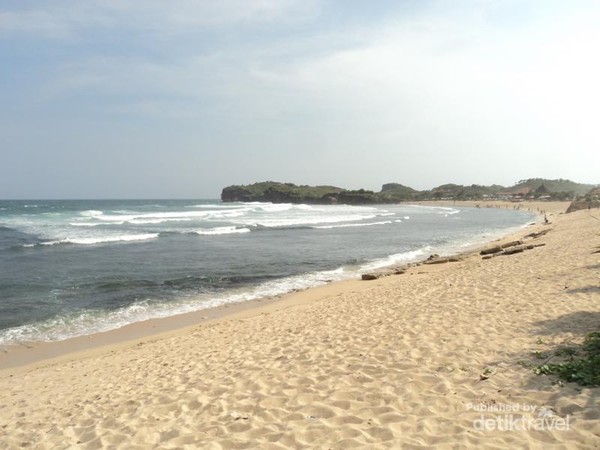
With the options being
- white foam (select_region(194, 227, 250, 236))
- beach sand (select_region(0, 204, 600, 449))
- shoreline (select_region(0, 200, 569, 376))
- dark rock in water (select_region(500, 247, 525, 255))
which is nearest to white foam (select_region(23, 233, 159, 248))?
white foam (select_region(194, 227, 250, 236))

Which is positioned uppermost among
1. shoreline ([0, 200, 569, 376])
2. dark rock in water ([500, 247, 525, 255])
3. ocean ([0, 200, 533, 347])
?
dark rock in water ([500, 247, 525, 255])

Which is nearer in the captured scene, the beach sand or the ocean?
the beach sand

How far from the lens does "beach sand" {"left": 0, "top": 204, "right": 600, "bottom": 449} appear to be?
14.1ft

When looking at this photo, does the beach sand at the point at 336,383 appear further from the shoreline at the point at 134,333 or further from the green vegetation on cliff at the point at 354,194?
the green vegetation on cliff at the point at 354,194

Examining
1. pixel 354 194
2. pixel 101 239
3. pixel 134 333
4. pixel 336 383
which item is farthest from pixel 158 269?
pixel 354 194

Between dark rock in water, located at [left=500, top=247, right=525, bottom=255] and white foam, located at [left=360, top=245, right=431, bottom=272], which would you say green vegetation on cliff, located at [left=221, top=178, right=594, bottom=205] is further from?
dark rock in water, located at [left=500, top=247, right=525, bottom=255]

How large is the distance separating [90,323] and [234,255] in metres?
11.8

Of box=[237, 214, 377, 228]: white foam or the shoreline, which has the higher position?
box=[237, 214, 377, 228]: white foam

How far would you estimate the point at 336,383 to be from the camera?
5.51m

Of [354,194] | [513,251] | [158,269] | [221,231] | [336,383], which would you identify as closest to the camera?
[336,383]

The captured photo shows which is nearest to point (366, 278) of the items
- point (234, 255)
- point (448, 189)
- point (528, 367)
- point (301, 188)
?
point (234, 255)

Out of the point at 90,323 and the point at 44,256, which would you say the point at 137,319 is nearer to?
the point at 90,323

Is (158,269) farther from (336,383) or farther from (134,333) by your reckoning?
(336,383)

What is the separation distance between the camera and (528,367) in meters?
5.27
